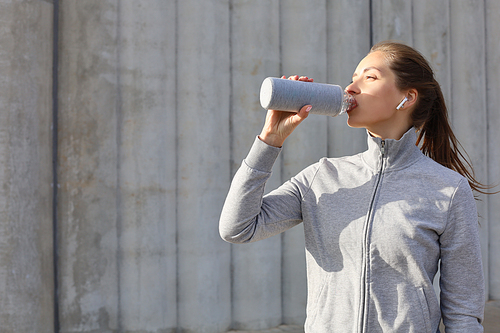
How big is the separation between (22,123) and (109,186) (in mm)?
503

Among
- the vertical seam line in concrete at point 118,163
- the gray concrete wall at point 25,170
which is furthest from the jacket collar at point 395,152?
the gray concrete wall at point 25,170

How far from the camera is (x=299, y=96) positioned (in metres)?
1.06

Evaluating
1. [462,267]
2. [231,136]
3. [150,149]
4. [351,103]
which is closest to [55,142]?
[150,149]

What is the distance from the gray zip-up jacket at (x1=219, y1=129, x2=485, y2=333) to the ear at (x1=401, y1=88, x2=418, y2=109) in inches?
3.3

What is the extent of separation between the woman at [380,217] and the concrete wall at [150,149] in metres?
1.29

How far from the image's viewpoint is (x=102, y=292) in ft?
7.36

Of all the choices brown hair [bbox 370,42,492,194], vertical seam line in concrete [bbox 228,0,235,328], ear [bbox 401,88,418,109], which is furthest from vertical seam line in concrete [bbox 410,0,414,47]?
ear [bbox 401,88,418,109]

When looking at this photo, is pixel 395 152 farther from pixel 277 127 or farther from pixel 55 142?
pixel 55 142

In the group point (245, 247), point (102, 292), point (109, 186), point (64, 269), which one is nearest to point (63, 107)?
point (109, 186)

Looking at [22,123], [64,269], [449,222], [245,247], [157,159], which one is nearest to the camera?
[449,222]

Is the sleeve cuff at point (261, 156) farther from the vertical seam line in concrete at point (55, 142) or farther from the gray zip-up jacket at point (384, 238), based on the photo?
the vertical seam line in concrete at point (55, 142)

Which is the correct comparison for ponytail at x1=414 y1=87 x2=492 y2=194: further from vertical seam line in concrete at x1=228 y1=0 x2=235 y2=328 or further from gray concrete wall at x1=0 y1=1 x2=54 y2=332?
gray concrete wall at x1=0 y1=1 x2=54 y2=332

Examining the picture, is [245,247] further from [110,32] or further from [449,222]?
[449,222]

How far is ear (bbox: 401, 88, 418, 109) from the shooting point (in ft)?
3.96
